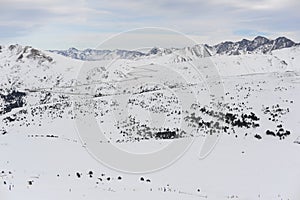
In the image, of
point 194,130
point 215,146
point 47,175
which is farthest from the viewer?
point 194,130

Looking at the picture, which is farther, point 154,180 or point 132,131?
point 132,131

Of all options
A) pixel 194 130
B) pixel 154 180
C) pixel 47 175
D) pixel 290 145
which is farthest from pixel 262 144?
pixel 47 175

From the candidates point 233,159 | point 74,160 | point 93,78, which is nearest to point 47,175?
point 74,160

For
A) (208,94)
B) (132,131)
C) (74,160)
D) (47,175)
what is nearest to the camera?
(47,175)

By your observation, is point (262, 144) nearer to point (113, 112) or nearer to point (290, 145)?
point (290, 145)

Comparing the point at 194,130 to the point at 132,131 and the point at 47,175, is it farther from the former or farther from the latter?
the point at 47,175

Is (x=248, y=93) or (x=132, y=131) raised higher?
(x=248, y=93)

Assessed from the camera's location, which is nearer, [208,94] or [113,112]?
[113,112]

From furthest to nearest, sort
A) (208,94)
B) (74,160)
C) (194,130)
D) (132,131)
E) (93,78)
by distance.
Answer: (93,78), (208,94), (132,131), (194,130), (74,160)

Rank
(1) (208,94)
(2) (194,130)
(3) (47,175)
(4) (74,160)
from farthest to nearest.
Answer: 1. (1) (208,94)
2. (2) (194,130)
3. (4) (74,160)
4. (3) (47,175)
